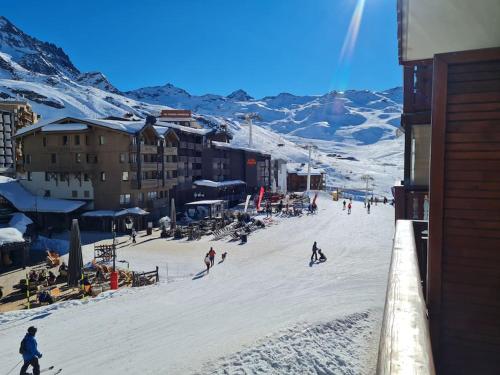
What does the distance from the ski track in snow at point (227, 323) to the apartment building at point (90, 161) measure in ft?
51.0

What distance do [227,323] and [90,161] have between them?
28.6 meters

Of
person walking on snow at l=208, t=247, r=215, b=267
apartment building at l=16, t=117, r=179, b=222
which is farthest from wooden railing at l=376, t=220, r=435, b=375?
apartment building at l=16, t=117, r=179, b=222

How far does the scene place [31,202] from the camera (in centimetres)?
3591

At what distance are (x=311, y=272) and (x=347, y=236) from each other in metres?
11.5

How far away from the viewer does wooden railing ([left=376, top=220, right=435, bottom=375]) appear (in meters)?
1.69

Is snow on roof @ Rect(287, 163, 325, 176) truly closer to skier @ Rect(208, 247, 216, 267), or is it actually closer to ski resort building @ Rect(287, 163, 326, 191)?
ski resort building @ Rect(287, 163, 326, 191)

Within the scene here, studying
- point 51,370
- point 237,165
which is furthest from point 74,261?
point 237,165

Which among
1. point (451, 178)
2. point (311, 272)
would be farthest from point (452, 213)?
point (311, 272)

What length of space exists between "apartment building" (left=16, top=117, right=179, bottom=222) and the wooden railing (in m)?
35.7

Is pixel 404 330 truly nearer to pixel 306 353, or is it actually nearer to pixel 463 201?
pixel 463 201

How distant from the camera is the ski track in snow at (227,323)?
11.1m

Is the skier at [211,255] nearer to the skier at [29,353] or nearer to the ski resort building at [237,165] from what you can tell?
the skier at [29,353]

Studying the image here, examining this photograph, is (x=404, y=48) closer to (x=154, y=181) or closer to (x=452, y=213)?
(x=452, y=213)

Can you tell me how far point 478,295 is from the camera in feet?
14.1
